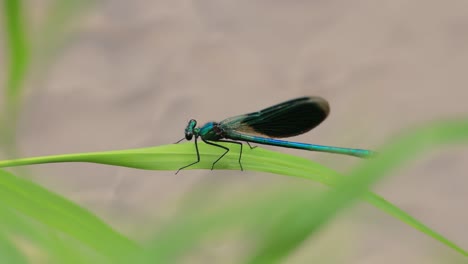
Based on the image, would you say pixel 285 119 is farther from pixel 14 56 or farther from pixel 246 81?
pixel 246 81

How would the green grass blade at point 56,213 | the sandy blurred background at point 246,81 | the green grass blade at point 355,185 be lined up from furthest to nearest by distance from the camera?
1. the sandy blurred background at point 246,81
2. the green grass blade at point 56,213
3. the green grass blade at point 355,185

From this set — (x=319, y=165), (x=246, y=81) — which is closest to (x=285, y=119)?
(x=319, y=165)

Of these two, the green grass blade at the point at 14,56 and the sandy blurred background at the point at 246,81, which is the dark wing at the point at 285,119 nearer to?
the green grass blade at the point at 14,56

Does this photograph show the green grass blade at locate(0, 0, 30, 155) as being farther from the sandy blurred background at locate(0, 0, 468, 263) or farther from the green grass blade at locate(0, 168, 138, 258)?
the sandy blurred background at locate(0, 0, 468, 263)

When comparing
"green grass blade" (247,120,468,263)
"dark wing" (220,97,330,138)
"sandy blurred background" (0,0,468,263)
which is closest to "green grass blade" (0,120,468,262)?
"green grass blade" (247,120,468,263)

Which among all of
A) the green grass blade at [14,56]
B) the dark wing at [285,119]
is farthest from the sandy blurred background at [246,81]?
the green grass blade at [14,56]

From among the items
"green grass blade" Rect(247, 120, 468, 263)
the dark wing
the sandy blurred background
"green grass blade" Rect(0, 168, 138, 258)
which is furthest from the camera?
the sandy blurred background
